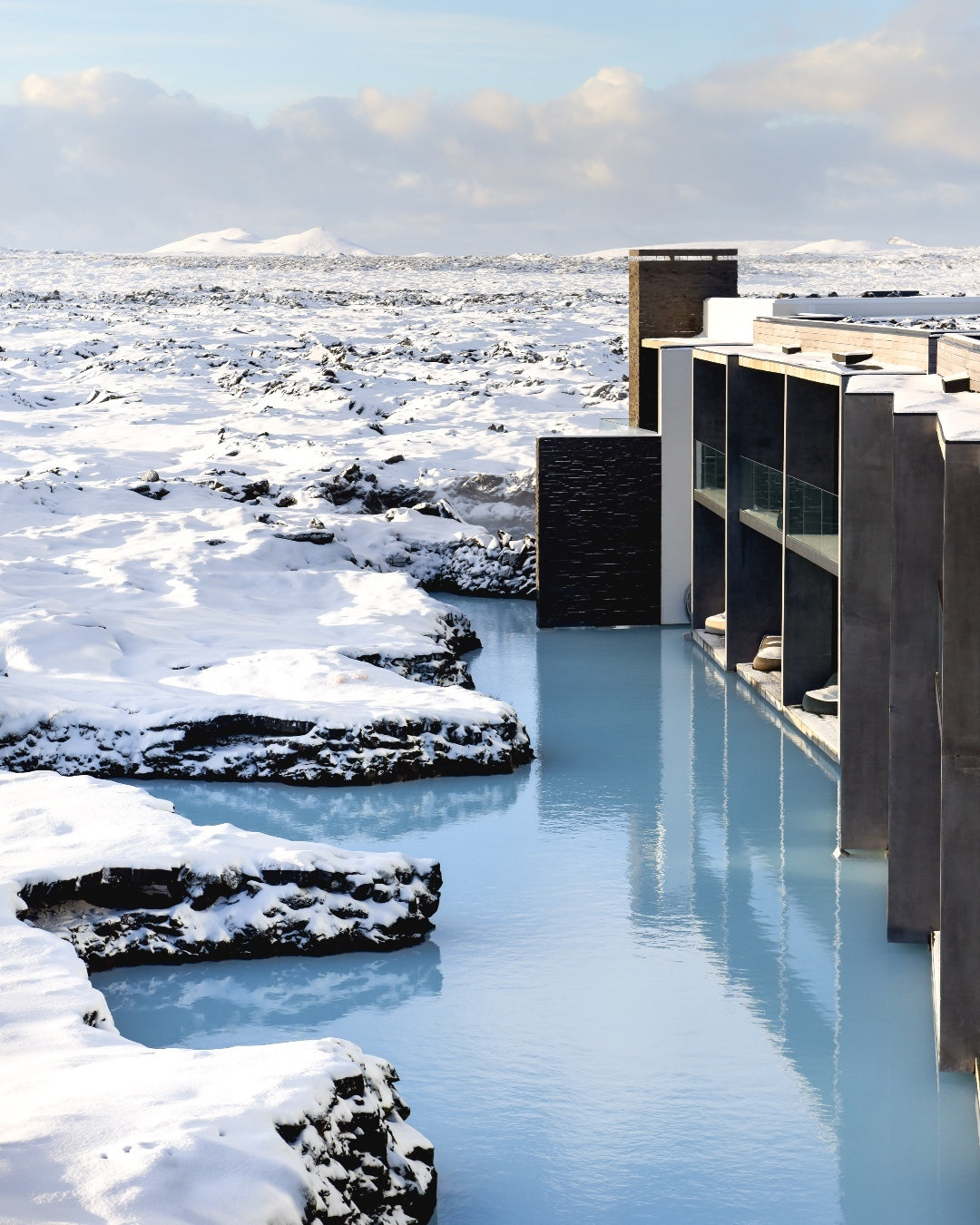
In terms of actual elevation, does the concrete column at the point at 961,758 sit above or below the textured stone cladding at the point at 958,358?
below

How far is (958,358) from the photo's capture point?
40.6 feet

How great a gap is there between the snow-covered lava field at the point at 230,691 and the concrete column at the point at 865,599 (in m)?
4.22

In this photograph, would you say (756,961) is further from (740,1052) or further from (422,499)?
(422,499)

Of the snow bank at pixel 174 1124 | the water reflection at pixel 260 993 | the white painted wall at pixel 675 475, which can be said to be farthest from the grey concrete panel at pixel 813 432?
the snow bank at pixel 174 1124

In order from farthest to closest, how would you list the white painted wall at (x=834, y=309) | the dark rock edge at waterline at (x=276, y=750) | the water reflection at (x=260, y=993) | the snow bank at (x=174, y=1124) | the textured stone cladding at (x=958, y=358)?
the white painted wall at (x=834, y=309) < the dark rock edge at waterline at (x=276, y=750) < the textured stone cladding at (x=958, y=358) < the water reflection at (x=260, y=993) < the snow bank at (x=174, y=1124)

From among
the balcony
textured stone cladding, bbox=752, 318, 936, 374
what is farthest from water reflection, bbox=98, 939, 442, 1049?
the balcony

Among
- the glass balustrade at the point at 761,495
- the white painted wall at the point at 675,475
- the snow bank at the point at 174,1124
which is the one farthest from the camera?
the white painted wall at the point at 675,475

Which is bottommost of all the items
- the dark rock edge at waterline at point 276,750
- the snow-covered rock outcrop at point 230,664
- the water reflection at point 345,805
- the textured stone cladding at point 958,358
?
the water reflection at point 345,805

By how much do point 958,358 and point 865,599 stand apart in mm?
2343

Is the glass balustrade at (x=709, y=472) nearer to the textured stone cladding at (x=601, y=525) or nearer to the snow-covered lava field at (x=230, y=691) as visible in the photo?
the textured stone cladding at (x=601, y=525)

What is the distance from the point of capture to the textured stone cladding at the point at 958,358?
11570 mm

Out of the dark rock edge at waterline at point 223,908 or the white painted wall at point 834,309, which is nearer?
the dark rock edge at waterline at point 223,908

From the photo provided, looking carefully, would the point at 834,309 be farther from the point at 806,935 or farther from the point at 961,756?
the point at 961,756

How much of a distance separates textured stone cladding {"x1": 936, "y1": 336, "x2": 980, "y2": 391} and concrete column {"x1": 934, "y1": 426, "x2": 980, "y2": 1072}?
2715 millimetres
